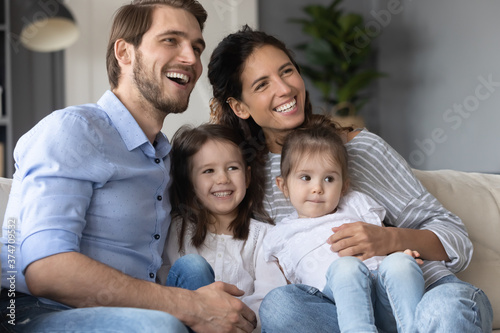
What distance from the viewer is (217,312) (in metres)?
1.24

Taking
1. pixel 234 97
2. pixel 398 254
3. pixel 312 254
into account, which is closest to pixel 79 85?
pixel 234 97

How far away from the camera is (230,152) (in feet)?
5.68

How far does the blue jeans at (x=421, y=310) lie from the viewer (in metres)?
1.21

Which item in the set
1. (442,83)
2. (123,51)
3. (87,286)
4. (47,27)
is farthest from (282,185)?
(442,83)

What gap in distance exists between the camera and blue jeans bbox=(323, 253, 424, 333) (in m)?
1.26

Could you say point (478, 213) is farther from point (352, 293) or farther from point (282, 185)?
point (352, 293)

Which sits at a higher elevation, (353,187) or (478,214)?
(353,187)

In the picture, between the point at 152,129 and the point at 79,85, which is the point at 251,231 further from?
the point at 79,85

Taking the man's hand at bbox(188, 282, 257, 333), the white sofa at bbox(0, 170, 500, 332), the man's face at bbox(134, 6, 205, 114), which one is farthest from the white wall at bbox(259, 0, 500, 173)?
the man's hand at bbox(188, 282, 257, 333)

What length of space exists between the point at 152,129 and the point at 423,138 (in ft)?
9.46

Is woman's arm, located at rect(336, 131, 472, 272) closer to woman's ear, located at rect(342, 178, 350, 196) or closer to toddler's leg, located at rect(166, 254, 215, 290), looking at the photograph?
woman's ear, located at rect(342, 178, 350, 196)

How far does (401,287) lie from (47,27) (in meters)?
2.84

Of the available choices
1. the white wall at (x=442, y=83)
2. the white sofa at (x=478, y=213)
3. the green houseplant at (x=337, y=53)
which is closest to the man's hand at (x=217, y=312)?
the white sofa at (x=478, y=213)

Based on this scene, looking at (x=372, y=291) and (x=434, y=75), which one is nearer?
(x=372, y=291)
